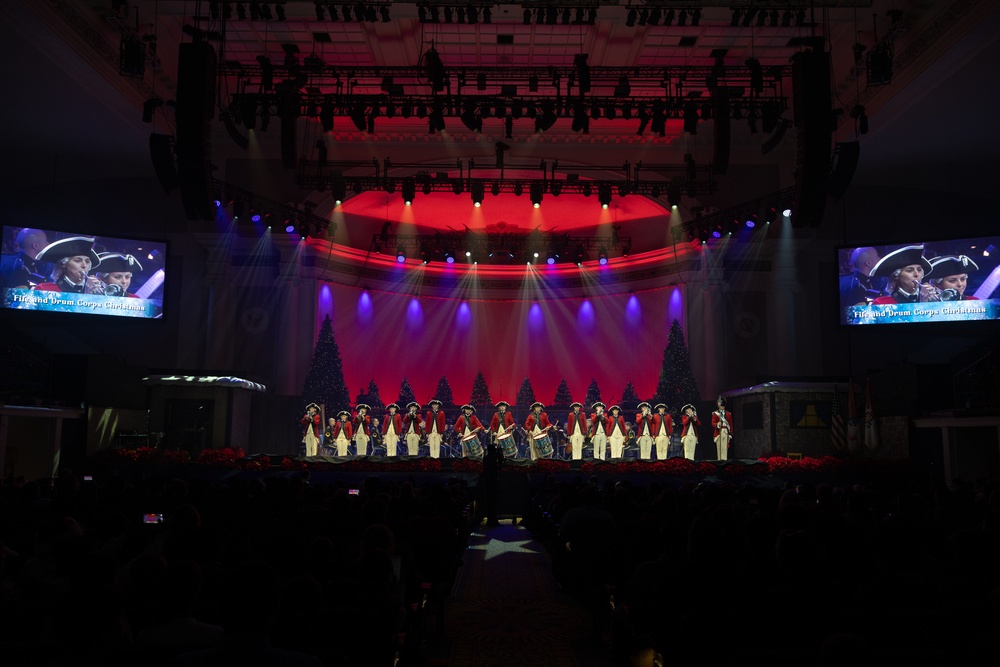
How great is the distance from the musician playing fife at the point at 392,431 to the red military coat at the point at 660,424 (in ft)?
22.6

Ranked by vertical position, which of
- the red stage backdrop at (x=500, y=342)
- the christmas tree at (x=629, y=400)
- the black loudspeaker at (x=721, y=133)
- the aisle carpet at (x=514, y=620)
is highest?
the black loudspeaker at (x=721, y=133)

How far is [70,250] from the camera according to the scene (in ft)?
64.1

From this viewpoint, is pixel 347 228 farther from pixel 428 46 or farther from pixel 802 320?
pixel 802 320

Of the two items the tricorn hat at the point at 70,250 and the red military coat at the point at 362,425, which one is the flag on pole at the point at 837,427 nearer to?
the red military coat at the point at 362,425

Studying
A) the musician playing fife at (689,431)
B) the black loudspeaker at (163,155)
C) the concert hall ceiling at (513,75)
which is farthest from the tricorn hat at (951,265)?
the black loudspeaker at (163,155)

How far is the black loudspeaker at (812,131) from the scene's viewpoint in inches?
474

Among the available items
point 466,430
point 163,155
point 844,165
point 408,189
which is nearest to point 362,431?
point 466,430

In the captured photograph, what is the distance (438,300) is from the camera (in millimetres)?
28516

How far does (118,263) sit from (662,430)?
14.1 metres

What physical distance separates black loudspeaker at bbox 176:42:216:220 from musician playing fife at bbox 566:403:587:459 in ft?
43.1

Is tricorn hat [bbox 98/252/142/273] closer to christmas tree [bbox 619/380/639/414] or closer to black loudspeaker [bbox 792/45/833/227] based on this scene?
christmas tree [bbox 619/380/639/414]

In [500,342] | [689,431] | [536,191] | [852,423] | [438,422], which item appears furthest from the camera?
[500,342]

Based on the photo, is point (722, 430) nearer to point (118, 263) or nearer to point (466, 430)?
point (466, 430)

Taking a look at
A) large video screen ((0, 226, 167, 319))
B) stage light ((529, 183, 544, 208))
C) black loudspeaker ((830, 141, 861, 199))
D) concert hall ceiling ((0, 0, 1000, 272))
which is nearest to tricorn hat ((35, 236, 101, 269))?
large video screen ((0, 226, 167, 319))
